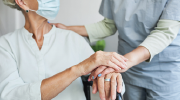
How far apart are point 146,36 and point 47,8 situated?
29.2 inches

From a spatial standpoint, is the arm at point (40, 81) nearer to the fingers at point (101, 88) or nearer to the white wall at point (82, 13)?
the fingers at point (101, 88)

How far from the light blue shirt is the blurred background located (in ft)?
1.75

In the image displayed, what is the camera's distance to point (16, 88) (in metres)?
0.93

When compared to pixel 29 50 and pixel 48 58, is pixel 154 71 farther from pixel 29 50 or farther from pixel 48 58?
pixel 29 50

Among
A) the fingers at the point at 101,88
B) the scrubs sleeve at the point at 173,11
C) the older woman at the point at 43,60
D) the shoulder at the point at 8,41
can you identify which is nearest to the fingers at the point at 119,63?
the older woman at the point at 43,60

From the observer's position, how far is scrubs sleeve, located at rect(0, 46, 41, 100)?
887 millimetres

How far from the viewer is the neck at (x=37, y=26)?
111 cm

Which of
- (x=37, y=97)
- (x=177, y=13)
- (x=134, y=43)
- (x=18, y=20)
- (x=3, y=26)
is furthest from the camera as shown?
(x=18, y=20)

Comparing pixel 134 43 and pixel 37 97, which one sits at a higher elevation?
pixel 134 43

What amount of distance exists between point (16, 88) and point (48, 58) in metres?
0.28

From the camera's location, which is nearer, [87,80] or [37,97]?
[37,97]

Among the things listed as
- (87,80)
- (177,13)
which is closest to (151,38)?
(177,13)

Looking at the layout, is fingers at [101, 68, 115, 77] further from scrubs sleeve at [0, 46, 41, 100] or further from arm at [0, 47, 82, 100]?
scrubs sleeve at [0, 46, 41, 100]

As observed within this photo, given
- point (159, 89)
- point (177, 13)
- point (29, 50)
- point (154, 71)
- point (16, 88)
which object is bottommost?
point (159, 89)
